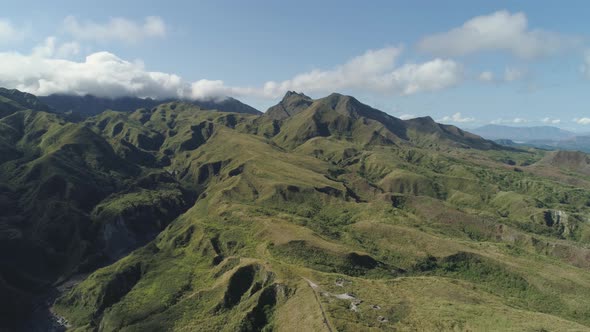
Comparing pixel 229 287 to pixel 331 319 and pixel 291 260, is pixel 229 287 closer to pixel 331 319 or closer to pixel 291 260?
pixel 291 260

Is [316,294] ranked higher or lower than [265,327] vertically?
higher

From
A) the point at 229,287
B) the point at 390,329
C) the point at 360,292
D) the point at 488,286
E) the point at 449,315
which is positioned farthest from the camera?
the point at 488,286

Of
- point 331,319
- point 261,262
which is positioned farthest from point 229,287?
point 331,319

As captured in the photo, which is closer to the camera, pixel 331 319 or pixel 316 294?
pixel 331 319

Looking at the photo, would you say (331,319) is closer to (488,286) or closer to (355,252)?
(355,252)

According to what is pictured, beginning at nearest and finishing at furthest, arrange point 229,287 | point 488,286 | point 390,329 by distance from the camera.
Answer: point 390,329, point 229,287, point 488,286

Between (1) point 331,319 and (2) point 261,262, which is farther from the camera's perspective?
(2) point 261,262

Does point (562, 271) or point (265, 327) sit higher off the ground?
point (562, 271)

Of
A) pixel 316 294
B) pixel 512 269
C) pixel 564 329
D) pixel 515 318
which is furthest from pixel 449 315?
pixel 512 269

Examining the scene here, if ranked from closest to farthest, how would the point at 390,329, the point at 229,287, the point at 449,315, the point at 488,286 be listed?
the point at 390,329 < the point at 449,315 < the point at 229,287 < the point at 488,286
